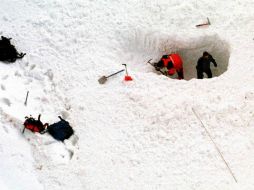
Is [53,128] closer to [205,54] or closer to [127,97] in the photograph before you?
[127,97]

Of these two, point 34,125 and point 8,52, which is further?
point 8,52

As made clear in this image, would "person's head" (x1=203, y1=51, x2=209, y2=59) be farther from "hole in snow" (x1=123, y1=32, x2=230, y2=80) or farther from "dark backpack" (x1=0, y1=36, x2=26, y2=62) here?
"dark backpack" (x1=0, y1=36, x2=26, y2=62)

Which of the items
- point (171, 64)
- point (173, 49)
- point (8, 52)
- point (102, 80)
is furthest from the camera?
point (173, 49)

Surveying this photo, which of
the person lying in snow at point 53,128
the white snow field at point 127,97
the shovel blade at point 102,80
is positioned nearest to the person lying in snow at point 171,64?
the white snow field at point 127,97

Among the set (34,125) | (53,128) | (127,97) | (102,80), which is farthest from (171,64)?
(34,125)

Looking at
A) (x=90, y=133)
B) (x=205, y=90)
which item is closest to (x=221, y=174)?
(x=205, y=90)

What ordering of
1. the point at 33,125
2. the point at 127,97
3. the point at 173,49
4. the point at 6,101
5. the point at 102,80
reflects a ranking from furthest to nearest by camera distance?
the point at 173,49 → the point at 102,80 → the point at 127,97 → the point at 6,101 → the point at 33,125

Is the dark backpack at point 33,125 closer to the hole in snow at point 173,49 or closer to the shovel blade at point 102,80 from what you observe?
the shovel blade at point 102,80
